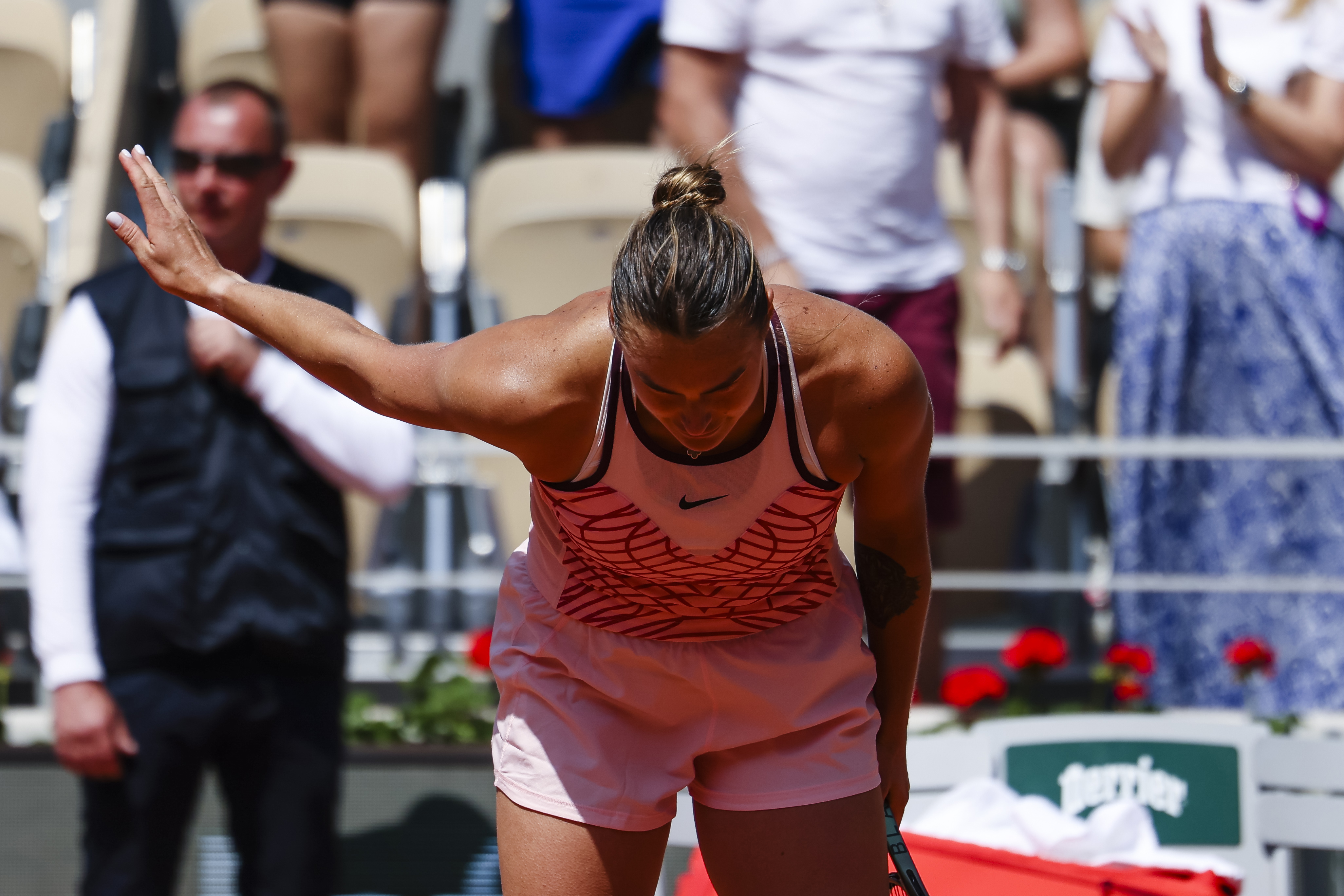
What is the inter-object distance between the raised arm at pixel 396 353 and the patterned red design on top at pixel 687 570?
0.34ft

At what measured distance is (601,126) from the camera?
5191mm

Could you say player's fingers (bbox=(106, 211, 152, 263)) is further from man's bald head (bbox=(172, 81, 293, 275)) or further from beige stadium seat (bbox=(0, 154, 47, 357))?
beige stadium seat (bbox=(0, 154, 47, 357))

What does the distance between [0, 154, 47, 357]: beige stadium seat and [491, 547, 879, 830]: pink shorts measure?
10.5 ft

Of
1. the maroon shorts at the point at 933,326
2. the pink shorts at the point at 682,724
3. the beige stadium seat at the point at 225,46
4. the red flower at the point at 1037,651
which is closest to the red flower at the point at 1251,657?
the red flower at the point at 1037,651

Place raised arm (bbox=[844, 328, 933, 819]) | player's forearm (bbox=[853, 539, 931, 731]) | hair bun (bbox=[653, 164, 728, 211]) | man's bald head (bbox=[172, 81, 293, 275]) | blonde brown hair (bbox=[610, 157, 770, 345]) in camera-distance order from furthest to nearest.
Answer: man's bald head (bbox=[172, 81, 293, 275]) → player's forearm (bbox=[853, 539, 931, 731]) → raised arm (bbox=[844, 328, 933, 819]) → hair bun (bbox=[653, 164, 728, 211]) → blonde brown hair (bbox=[610, 157, 770, 345])

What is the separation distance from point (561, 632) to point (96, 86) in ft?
13.0

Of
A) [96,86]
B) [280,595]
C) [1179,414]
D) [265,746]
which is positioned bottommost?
[265,746]

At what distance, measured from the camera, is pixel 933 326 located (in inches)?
154

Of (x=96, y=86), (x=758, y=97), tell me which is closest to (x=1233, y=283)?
(x=758, y=97)

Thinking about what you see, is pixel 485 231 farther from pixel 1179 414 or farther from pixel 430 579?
pixel 1179 414

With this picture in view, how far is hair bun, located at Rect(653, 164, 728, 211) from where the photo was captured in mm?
1824

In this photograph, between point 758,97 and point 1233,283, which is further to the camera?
point 1233,283

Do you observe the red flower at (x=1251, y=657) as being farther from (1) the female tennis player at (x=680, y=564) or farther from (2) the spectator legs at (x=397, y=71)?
(2) the spectator legs at (x=397, y=71)

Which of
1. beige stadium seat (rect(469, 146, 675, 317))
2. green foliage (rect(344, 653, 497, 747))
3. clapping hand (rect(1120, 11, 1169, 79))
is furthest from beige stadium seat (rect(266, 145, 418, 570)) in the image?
clapping hand (rect(1120, 11, 1169, 79))
